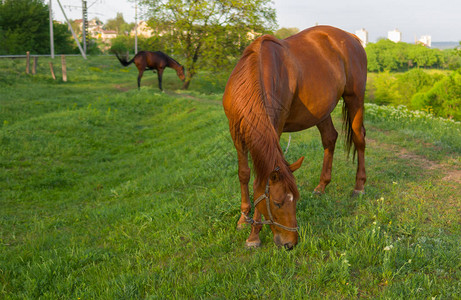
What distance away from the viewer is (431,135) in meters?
8.06

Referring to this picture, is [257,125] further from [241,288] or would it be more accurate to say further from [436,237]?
[436,237]

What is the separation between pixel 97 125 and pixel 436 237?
10997mm

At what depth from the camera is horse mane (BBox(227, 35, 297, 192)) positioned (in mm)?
2988

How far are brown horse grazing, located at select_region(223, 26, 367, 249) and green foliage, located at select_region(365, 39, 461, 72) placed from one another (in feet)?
283

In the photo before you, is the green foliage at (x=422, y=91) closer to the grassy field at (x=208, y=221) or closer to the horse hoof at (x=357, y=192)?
the grassy field at (x=208, y=221)

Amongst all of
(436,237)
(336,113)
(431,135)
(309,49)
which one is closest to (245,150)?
(309,49)

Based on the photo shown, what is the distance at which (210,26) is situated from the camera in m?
22.9

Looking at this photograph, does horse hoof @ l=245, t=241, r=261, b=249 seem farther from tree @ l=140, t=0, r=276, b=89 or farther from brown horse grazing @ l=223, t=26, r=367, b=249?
tree @ l=140, t=0, r=276, b=89

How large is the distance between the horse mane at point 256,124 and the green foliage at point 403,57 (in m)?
88.3

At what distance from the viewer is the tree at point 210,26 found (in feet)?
73.4

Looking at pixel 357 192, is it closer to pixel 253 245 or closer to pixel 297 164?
pixel 253 245

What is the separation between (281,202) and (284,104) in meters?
1.17

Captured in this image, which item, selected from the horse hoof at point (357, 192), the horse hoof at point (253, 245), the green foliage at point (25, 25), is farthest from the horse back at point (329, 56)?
the green foliage at point (25, 25)

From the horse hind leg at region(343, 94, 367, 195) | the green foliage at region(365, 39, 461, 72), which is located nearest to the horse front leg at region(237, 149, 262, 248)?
the horse hind leg at region(343, 94, 367, 195)
